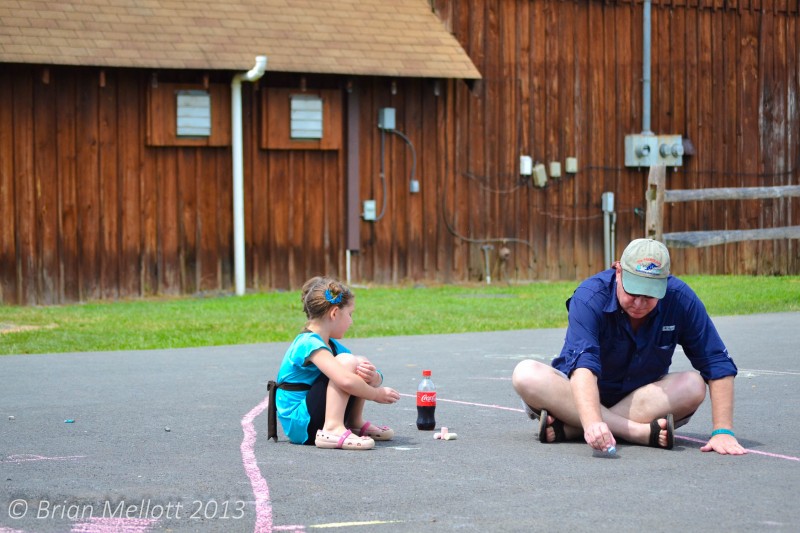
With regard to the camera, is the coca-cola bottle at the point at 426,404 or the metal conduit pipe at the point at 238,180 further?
the metal conduit pipe at the point at 238,180

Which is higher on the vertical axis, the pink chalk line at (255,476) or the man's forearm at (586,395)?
the man's forearm at (586,395)

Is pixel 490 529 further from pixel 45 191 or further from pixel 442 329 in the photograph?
pixel 45 191

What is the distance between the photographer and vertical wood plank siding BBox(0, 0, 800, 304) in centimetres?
2005

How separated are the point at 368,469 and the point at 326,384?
0.83 m

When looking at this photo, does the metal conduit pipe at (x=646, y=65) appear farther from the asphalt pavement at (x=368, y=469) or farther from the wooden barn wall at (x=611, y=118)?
the asphalt pavement at (x=368, y=469)

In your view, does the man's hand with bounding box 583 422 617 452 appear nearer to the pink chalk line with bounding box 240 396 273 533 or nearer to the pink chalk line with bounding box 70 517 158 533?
the pink chalk line with bounding box 240 396 273 533

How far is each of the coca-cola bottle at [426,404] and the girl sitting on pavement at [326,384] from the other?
431mm

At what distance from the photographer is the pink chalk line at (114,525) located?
5492 millimetres

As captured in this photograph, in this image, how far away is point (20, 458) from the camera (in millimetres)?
7328

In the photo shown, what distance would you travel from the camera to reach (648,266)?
6949 millimetres

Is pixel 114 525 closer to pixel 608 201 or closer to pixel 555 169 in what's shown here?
pixel 555 169

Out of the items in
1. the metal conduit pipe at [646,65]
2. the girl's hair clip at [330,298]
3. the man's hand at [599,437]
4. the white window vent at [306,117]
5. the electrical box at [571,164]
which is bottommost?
the man's hand at [599,437]

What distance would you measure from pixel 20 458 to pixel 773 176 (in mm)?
20787

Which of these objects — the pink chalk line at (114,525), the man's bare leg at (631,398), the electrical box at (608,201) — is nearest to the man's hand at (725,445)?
the man's bare leg at (631,398)
